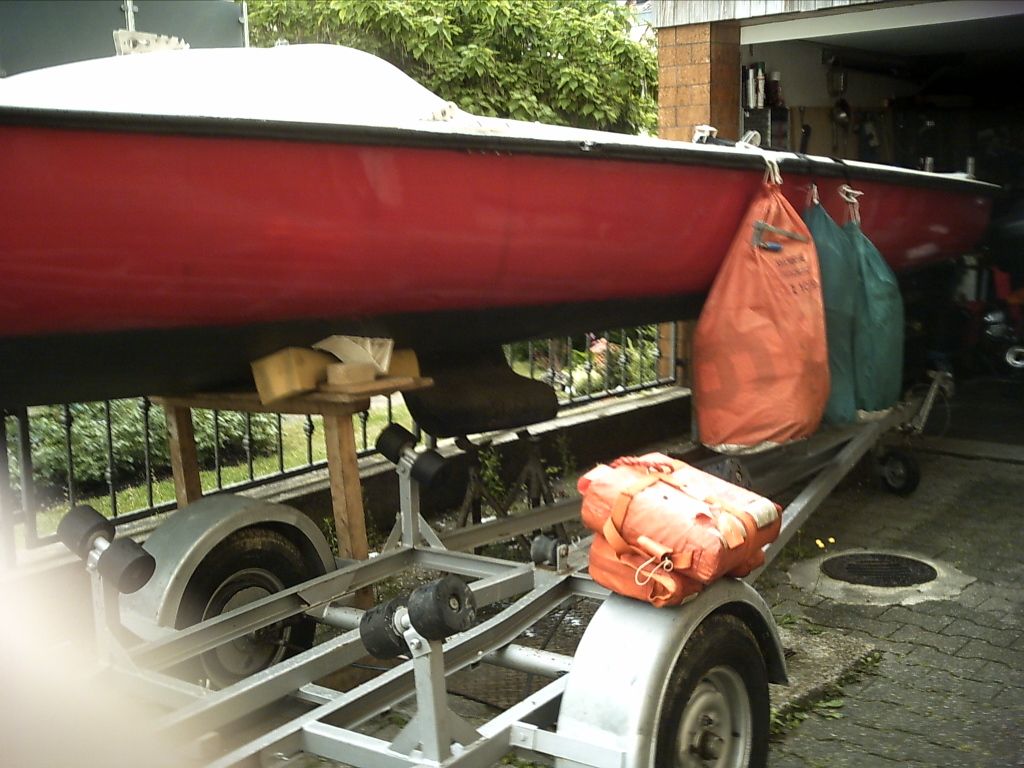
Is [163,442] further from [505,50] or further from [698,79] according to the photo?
[505,50]

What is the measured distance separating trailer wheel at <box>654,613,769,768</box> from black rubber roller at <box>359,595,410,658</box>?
1.78ft

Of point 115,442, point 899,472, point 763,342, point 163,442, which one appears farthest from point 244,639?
point 899,472

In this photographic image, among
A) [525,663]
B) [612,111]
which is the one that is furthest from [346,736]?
[612,111]

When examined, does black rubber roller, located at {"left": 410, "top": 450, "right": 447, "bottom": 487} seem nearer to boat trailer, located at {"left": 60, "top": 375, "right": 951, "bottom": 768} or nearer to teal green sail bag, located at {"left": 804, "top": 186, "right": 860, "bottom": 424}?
boat trailer, located at {"left": 60, "top": 375, "right": 951, "bottom": 768}

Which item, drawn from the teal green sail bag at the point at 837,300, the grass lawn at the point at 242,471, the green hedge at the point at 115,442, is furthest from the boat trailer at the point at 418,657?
the green hedge at the point at 115,442

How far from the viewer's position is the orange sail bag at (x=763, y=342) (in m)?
3.91

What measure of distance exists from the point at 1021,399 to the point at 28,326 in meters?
6.58

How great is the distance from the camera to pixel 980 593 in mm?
4016

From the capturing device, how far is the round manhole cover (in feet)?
13.7

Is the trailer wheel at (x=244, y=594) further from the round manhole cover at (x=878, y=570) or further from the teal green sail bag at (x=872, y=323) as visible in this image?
the teal green sail bag at (x=872, y=323)

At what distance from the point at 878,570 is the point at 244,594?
2550 mm

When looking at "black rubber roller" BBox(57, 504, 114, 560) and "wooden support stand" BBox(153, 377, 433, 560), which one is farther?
"wooden support stand" BBox(153, 377, 433, 560)

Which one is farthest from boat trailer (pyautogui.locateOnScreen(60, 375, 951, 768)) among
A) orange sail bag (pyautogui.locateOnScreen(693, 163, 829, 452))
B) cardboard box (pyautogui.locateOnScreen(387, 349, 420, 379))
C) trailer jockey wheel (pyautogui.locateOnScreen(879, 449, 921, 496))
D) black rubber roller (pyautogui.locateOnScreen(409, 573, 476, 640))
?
trailer jockey wheel (pyautogui.locateOnScreen(879, 449, 921, 496))

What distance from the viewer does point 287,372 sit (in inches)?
125
